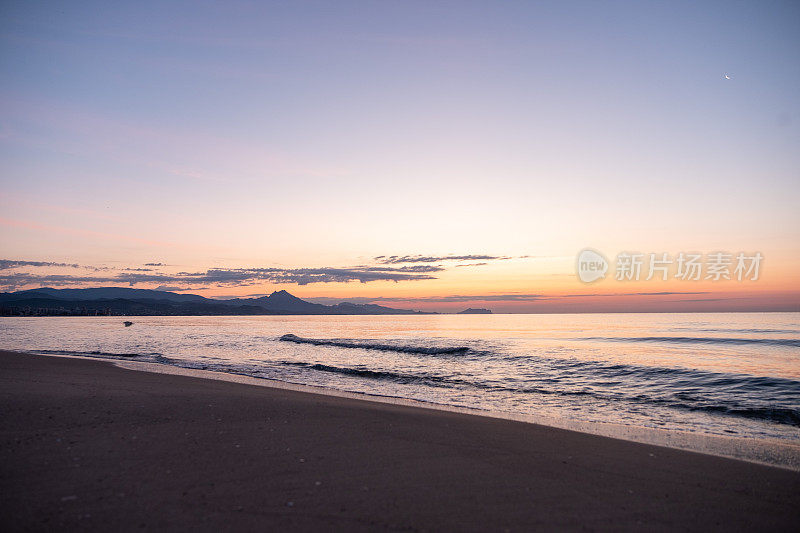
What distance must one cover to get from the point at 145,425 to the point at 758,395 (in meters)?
18.1

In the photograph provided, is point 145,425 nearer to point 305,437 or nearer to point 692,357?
point 305,437

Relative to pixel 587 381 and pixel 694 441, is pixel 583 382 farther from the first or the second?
pixel 694 441

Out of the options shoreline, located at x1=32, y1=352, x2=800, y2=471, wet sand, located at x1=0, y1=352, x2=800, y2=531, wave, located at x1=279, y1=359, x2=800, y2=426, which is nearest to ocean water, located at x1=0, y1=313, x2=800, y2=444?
wave, located at x1=279, y1=359, x2=800, y2=426

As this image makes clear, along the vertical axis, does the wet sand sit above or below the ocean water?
above

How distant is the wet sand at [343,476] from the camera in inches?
168

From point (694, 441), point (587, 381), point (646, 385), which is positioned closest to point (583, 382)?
point (587, 381)

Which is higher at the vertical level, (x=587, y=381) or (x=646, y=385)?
(x=646, y=385)

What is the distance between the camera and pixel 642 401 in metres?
14.2

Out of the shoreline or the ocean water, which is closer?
the shoreline

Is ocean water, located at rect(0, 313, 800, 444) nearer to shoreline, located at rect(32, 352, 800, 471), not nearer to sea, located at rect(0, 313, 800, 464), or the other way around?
sea, located at rect(0, 313, 800, 464)

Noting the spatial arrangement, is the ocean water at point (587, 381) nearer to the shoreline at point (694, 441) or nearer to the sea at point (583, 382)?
the sea at point (583, 382)

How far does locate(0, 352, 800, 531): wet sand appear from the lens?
14.0 feet

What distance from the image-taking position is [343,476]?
5.36 m

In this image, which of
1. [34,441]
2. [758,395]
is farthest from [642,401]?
[34,441]
